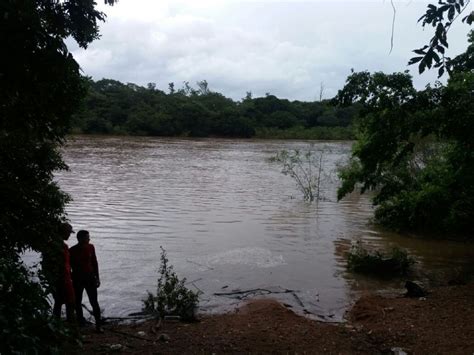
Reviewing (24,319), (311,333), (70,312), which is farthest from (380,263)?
(24,319)

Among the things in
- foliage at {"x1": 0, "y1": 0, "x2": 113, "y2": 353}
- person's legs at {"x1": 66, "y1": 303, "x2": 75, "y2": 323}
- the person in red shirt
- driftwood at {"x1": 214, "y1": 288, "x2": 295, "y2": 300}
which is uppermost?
foliage at {"x1": 0, "y1": 0, "x2": 113, "y2": 353}

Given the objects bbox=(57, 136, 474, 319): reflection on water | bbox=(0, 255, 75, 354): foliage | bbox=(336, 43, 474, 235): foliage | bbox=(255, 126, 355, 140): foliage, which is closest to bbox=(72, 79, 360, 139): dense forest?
bbox=(255, 126, 355, 140): foliage

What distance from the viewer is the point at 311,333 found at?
7535mm

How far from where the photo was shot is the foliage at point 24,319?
292 centimetres

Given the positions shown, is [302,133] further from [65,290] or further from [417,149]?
[65,290]

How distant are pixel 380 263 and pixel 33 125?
9.44 meters

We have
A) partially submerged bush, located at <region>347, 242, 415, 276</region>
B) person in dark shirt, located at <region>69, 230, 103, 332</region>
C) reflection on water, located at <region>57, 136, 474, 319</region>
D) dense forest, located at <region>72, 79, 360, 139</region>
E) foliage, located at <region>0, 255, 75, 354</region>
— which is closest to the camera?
foliage, located at <region>0, 255, 75, 354</region>

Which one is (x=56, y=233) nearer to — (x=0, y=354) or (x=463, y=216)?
(x=0, y=354)

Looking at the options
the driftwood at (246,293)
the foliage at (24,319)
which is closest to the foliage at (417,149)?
the driftwood at (246,293)

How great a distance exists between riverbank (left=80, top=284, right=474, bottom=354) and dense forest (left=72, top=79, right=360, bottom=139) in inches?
2599

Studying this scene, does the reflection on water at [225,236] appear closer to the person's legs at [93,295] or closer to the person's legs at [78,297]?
the person's legs at [78,297]

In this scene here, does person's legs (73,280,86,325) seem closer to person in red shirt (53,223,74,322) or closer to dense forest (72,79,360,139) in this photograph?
person in red shirt (53,223,74,322)

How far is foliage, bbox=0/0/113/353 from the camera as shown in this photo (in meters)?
3.35

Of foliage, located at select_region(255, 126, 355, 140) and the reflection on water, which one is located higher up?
foliage, located at select_region(255, 126, 355, 140)
